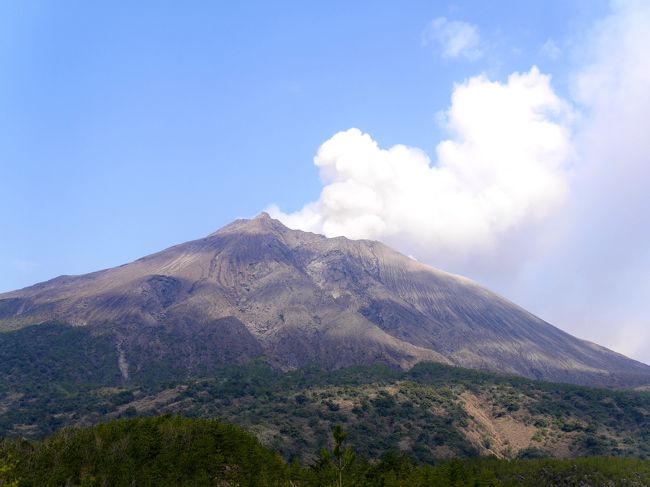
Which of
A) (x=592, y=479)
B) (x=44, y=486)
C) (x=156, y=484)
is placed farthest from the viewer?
(x=592, y=479)

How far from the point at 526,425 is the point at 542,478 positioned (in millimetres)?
77112

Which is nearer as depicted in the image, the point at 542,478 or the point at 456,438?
the point at 542,478

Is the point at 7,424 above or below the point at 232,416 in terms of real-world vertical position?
below

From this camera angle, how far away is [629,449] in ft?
563

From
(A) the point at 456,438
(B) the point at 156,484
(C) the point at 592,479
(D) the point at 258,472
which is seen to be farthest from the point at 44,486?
(A) the point at 456,438

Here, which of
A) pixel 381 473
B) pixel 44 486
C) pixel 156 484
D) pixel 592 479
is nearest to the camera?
pixel 44 486

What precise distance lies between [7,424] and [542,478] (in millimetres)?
168389

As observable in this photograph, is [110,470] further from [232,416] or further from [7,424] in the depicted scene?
[7,424]

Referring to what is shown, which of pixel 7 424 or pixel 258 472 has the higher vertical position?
pixel 258 472

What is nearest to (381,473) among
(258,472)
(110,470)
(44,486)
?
(258,472)

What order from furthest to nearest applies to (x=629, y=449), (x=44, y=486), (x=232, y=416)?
(x=232, y=416) → (x=629, y=449) → (x=44, y=486)

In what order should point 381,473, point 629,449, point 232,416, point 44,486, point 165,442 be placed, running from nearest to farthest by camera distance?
point 44,486 → point 165,442 → point 381,473 → point 629,449 → point 232,416

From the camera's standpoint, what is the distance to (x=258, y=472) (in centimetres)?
8969

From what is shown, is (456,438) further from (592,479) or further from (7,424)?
(7,424)
